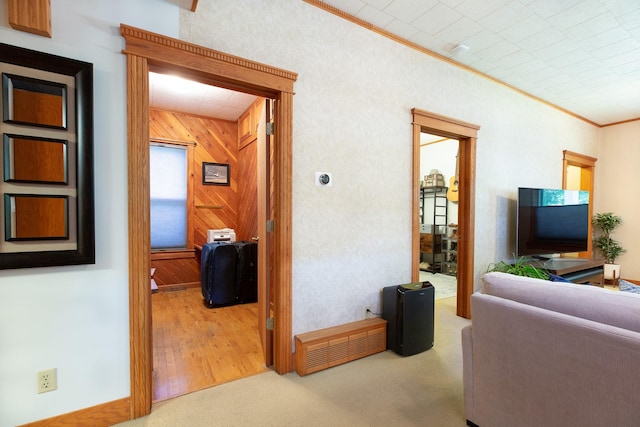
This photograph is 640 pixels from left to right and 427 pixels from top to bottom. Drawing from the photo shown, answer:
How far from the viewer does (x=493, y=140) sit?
3.64 m

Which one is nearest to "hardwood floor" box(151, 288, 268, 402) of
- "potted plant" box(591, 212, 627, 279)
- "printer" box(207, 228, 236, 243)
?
"printer" box(207, 228, 236, 243)

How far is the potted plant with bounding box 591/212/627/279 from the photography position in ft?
16.4

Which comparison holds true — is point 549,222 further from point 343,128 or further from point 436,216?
point 343,128

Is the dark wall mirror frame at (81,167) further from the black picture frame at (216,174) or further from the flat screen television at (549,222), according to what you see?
the flat screen television at (549,222)

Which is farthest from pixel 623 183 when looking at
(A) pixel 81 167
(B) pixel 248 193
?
(A) pixel 81 167

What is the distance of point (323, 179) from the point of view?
235 cm

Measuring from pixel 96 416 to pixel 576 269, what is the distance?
4.99 m

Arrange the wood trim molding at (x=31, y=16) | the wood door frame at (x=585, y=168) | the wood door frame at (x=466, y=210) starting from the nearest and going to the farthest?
the wood trim molding at (x=31, y=16) < the wood door frame at (x=466, y=210) < the wood door frame at (x=585, y=168)

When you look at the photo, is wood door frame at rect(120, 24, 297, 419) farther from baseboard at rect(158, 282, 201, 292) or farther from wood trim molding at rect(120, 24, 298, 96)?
baseboard at rect(158, 282, 201, 292)

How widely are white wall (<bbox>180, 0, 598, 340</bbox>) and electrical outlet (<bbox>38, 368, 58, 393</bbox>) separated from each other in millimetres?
1398

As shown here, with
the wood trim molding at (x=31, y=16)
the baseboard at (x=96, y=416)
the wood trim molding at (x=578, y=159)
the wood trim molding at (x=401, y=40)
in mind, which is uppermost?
the wood trim molding at (x=401, y=40)

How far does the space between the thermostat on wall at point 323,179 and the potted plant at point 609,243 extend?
5651 millimetres

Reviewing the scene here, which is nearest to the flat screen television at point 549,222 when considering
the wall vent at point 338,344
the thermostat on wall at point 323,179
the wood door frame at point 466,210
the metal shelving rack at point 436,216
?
the wood door frame at point 466,210

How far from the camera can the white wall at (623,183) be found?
5.03m
